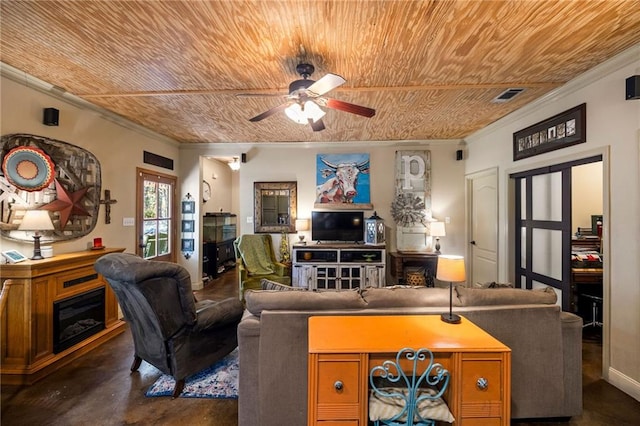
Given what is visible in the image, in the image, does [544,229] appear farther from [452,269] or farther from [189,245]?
[189,245]

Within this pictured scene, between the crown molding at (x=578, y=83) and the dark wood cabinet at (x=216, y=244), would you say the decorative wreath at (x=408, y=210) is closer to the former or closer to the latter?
the crown molding at (x=578, y=83)

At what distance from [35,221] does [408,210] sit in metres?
4.91

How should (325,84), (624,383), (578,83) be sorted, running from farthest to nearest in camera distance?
(578,83) → (624,383) → (325,84)

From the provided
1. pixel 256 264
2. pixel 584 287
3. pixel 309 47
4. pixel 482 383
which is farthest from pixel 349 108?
pixel 584 287

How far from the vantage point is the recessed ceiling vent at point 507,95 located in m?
2.96

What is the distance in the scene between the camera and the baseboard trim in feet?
7.04

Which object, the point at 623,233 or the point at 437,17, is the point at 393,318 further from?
the point at 623,233

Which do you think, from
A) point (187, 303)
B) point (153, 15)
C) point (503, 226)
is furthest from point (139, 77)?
point (503, 226)

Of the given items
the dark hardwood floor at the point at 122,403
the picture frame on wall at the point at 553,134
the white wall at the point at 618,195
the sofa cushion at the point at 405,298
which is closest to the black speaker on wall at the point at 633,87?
the white wall at the point at 618,195

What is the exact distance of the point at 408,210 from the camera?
16.4 feet

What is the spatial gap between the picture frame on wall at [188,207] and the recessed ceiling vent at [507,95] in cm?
493

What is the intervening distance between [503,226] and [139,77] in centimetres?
479

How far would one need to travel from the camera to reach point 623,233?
2.27 metres

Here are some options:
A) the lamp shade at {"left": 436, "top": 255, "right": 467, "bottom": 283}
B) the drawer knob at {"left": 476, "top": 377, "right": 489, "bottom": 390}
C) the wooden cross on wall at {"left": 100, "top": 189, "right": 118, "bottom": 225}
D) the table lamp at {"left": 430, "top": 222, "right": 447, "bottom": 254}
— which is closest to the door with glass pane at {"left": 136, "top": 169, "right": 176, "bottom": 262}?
the wooden cross on wall at {"left": 100, "top": 189, "right": 118, "bottom": 225}
